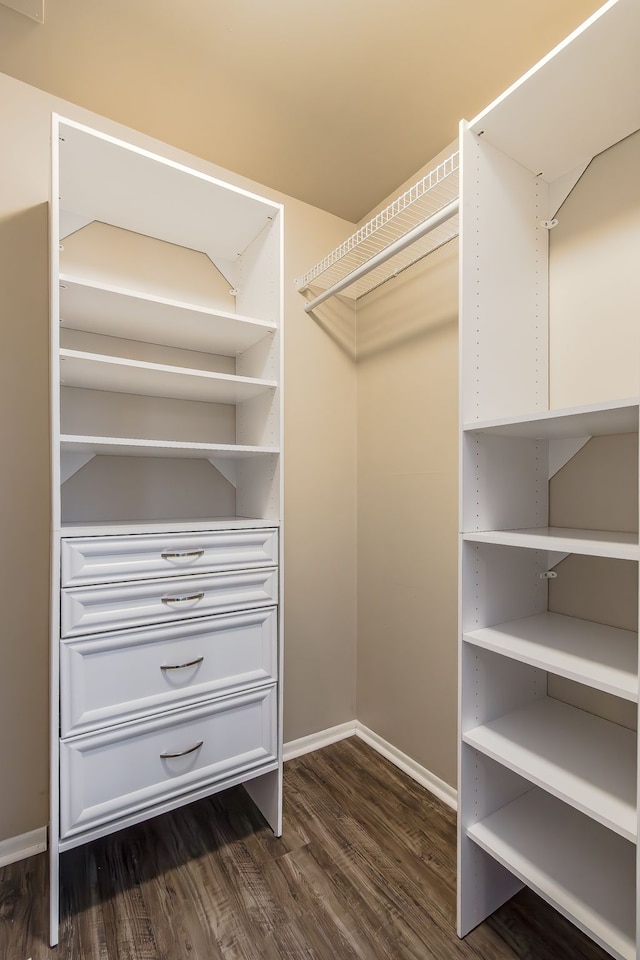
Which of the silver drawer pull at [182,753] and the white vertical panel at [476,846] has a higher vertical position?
the silver drawer pull at [182,753]

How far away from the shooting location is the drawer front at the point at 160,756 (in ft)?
4.17

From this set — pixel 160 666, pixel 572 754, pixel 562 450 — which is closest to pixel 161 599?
pixel 160 666

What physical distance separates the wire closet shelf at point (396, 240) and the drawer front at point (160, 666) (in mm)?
1375

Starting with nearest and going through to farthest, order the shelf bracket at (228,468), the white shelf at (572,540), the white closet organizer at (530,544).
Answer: the white shelf at (572,540), the white closet organizer at (530,544), the shelf bracket at (228,468)

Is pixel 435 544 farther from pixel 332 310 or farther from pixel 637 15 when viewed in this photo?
pixel 637 15

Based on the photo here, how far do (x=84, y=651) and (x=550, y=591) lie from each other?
1.41 metres

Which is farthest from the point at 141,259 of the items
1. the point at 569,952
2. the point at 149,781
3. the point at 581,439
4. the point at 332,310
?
the point at 569,952

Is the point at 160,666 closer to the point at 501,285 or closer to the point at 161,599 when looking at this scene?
the point at 161,599

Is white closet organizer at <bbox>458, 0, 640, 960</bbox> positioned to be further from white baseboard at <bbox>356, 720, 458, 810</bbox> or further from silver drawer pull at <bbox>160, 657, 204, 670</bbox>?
Result: silver drawer pull at <bbox>160, 657, 204, 670</bbox>

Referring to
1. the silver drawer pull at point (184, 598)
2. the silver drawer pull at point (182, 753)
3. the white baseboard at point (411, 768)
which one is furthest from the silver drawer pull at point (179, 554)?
the white baseboard at point (411, 768)

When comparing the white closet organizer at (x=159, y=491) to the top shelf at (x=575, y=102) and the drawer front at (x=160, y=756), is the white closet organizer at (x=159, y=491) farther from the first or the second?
the top shelf at (x=575, y=102)

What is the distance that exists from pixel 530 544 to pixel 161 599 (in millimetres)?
1065

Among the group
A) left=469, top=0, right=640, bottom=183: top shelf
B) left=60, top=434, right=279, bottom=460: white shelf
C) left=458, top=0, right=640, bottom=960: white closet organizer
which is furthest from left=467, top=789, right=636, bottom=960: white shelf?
left=469, top=0, right=640, bottom=183: top shelf

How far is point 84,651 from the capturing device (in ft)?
4.21
